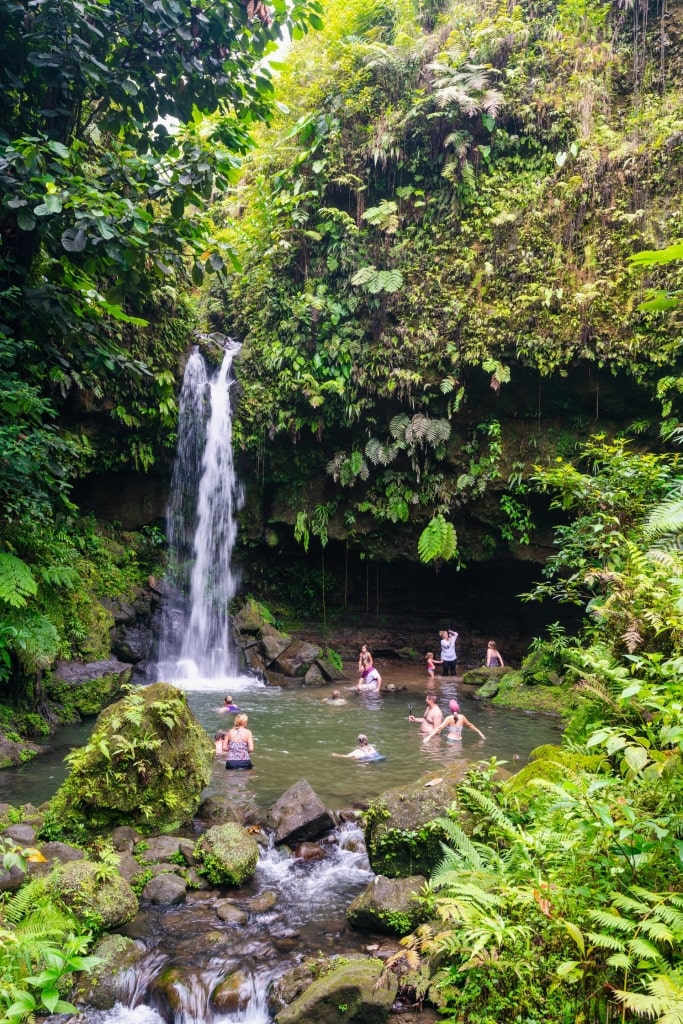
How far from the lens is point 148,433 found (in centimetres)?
1491

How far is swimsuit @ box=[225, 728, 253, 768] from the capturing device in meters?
8.34

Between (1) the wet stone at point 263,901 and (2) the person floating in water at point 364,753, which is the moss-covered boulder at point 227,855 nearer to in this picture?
(1) the wet stone at point 263,901

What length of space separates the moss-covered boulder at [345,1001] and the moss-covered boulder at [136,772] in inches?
112

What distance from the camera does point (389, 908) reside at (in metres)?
4.61

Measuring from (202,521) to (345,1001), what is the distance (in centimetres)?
1346

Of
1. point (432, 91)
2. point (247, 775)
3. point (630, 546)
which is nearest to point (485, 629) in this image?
point (247, 775)

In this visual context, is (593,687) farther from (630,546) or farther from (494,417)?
(494,417)

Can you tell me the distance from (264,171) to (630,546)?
15.2 m

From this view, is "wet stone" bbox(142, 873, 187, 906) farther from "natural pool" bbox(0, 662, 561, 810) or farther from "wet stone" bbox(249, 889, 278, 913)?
"natural pool" bbox(0, 662, 561, 810)

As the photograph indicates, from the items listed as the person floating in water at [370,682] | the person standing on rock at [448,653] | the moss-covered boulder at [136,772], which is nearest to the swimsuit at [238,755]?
the moss-covered boulder at [136,772]

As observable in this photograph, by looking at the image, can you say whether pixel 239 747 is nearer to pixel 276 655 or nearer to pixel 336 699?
pixel 336 699

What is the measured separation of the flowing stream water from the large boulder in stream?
0.52ft

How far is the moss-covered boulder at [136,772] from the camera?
19.4 feet

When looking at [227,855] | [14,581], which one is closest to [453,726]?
[227,855]
